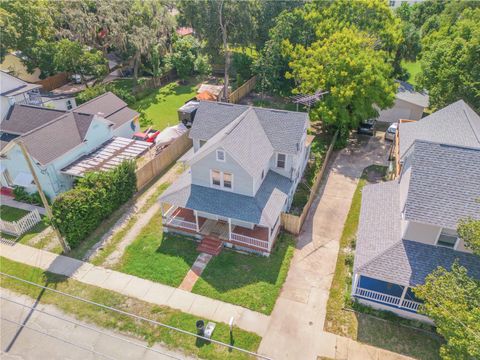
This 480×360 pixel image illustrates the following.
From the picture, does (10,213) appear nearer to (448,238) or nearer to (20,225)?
(20,225)

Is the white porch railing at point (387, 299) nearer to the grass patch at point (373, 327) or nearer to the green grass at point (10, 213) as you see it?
the grass patch at point (373, 327)

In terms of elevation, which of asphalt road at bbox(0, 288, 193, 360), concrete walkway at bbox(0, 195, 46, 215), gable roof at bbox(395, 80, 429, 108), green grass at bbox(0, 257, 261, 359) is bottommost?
asphalt road at bbox(0, 288, 193, 360)

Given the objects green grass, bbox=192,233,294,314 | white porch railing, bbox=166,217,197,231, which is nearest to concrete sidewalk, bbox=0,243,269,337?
green grass, bbox=192,233,294,314

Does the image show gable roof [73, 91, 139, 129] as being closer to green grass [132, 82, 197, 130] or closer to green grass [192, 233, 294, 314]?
green grass [132, 82, 197, 130]

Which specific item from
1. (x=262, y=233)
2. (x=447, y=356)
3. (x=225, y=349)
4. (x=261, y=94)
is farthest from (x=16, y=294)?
(x=261, y=94)

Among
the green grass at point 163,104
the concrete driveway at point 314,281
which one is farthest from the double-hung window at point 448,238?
the green grass at point 163,104

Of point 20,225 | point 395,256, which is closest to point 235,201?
point 395,256
